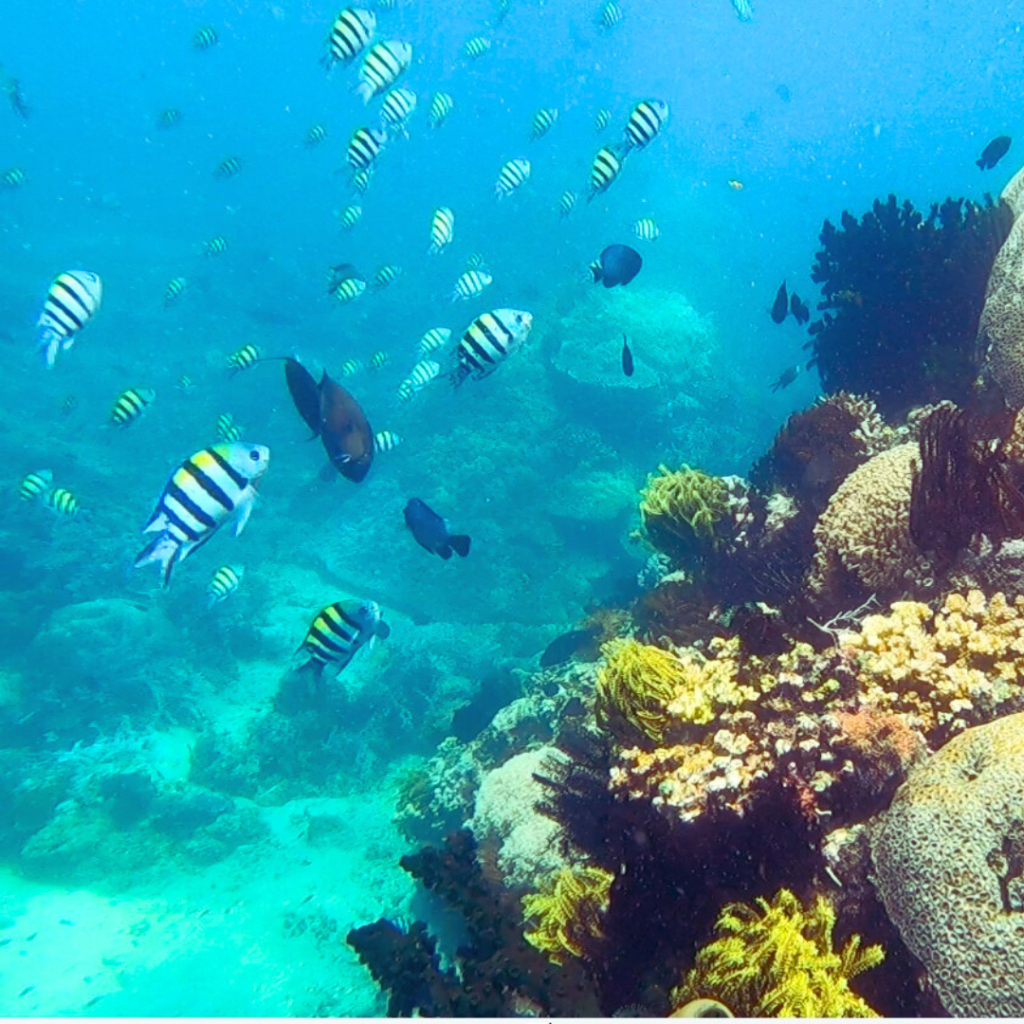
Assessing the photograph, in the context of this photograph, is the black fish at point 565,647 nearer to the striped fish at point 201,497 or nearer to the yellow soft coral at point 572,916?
the yellow soft coral at point 572,916

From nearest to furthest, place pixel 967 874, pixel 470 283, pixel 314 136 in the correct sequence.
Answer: pixel 967 874
pixel 470 283
pixel 314 136

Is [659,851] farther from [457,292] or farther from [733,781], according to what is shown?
[457,292]

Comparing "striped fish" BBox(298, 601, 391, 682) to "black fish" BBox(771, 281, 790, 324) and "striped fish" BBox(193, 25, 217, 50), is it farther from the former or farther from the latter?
"striped fish" BBox(193, 25, 217, 50)

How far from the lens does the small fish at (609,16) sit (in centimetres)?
1118

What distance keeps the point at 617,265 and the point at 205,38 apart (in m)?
11.2

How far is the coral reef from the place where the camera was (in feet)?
21.4

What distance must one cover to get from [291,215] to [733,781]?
41.5 metres

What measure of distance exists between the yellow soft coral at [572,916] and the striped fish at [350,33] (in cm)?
766

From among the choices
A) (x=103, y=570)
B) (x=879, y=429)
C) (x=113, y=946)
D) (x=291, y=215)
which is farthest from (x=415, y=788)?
(x=291, y=215)

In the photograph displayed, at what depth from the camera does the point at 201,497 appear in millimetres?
3027

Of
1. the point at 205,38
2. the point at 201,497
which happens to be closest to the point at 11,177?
the point at 205,38

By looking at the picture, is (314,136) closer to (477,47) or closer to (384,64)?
(477,47)

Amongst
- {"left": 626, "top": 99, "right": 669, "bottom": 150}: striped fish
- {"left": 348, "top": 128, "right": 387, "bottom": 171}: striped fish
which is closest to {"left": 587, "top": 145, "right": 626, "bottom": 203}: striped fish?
{"left": 626, "top": 99, "right": 669, "bottom": 150}: striped fish

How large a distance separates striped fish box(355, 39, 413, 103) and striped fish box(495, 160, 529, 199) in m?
1.67
